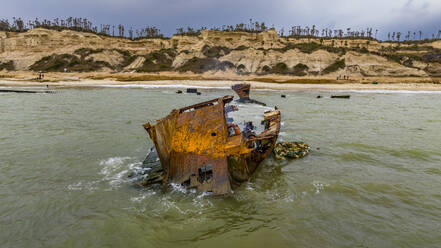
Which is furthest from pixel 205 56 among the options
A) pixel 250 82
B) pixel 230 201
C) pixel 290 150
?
pixel 230 201

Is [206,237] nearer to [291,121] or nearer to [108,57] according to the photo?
[291,121]

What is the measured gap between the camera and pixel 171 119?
6.16 m

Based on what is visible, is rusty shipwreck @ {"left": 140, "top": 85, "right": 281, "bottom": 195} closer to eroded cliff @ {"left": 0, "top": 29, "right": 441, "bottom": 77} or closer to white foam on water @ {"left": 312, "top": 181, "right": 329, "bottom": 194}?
white foam on water @ {"left": 312, "top": 181, "right": 329, "bottom": 194}

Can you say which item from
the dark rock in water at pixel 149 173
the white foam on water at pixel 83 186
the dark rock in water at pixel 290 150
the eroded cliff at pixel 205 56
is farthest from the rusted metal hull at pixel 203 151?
the eroded cliff at pixel 205 56

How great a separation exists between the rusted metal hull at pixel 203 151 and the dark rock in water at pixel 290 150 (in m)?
2.76

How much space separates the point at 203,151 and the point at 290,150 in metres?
4.40

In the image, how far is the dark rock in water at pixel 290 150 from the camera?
342 inches

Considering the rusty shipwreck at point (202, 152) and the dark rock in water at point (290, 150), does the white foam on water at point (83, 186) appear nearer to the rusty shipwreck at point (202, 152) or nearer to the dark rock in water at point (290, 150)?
the rusty shipwreck at point (202, 152)

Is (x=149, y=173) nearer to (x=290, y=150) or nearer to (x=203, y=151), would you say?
(x=203, y=151)

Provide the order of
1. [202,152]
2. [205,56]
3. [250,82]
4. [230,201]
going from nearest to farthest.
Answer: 1. [230,201]
2. [202,152]
3. [250,82]
4. [205,56]

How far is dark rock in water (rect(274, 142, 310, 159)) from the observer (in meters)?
8.70

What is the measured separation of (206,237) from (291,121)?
12587 millimetres

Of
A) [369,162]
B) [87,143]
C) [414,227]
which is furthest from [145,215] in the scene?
[369,162]

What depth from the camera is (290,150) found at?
897 centimetres
